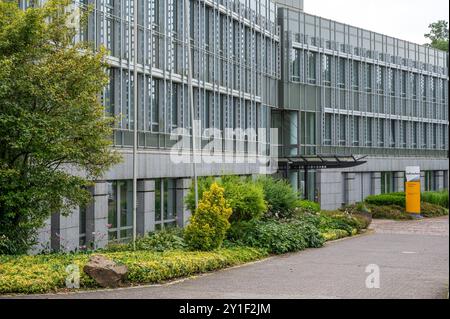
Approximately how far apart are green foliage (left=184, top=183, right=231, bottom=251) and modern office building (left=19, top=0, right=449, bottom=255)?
11.6ft

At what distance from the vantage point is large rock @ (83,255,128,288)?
1623 cm

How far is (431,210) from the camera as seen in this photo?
1806 inches

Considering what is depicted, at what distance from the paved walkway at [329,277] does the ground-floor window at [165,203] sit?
284 inches

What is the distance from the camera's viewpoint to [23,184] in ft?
60.7

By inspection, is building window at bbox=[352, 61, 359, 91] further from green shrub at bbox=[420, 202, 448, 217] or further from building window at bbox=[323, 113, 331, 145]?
green shrub at bbox=[420, 202, 448, 217]

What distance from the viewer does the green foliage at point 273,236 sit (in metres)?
23.8

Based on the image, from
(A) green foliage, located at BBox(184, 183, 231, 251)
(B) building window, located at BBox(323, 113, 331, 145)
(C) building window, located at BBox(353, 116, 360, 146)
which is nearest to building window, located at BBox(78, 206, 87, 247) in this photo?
(A) green foliage, located at BBox(184, 183, 231, 251)

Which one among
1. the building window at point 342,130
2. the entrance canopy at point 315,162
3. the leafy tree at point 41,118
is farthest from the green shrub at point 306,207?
the building window at point 342,130

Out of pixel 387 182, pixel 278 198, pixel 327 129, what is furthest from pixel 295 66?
pixel 278 198

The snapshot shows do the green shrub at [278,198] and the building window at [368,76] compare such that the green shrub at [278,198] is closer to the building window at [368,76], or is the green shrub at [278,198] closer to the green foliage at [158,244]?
the green foliage at [158,244]

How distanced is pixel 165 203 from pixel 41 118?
46.0 feet

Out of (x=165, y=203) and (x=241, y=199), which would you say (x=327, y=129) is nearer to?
(x=165, y=203)
